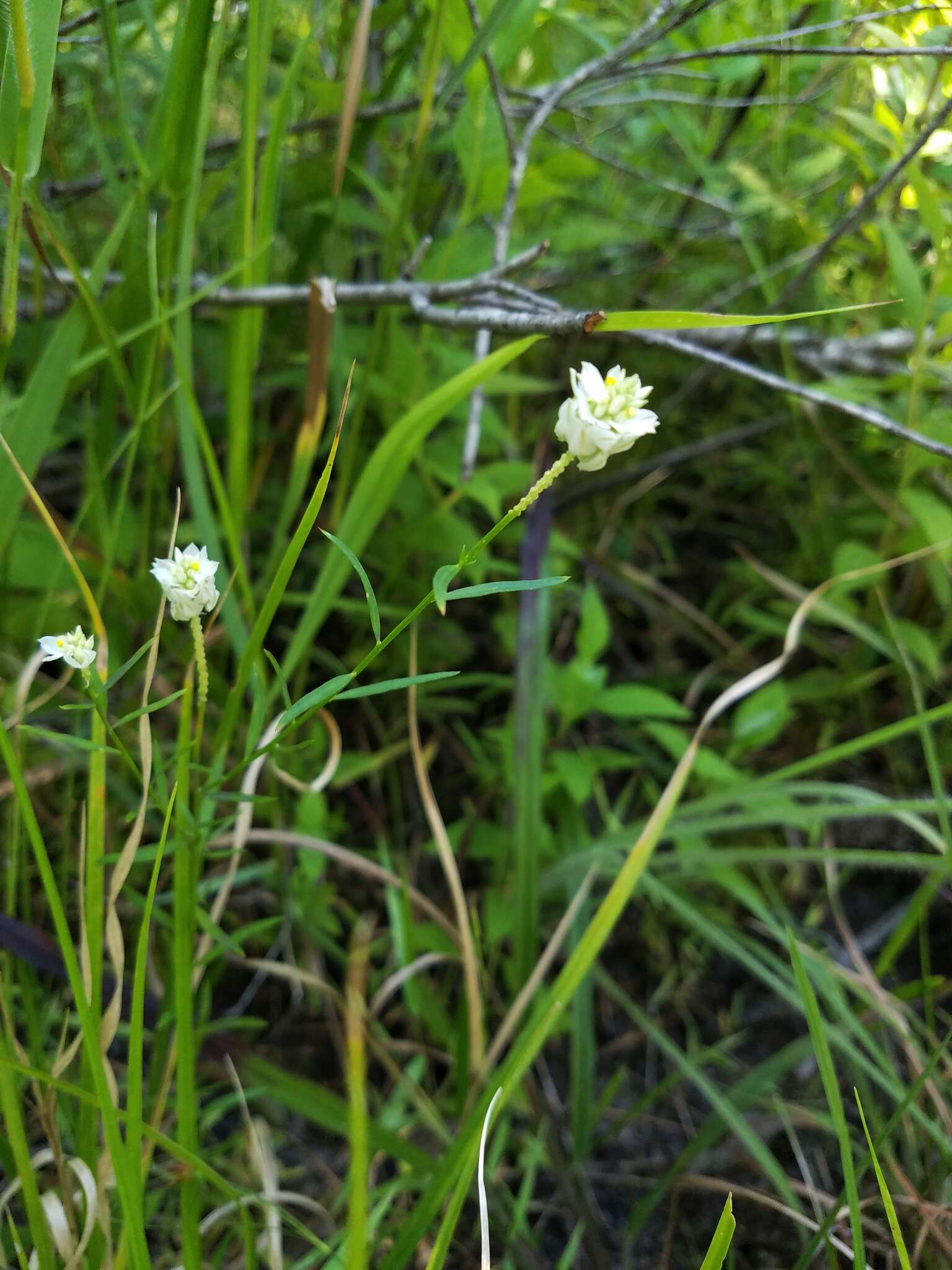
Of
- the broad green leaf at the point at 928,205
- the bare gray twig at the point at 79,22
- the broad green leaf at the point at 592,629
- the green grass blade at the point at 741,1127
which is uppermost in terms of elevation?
the bare gray twig at the point at 79,22

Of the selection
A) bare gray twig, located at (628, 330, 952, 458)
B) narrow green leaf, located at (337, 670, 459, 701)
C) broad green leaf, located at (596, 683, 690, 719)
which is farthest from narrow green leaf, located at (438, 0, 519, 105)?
broad green leaf, located at (596, 683, 690, 719)

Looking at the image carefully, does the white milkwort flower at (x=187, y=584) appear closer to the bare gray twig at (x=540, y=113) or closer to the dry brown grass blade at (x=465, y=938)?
the dry brown grass blade at (x=465, y=938)

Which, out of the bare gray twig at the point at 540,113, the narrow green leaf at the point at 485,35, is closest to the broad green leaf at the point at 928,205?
the bare gray twig at the point at 540,113

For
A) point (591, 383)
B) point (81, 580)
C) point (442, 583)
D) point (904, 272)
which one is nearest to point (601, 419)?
point (591, 383)

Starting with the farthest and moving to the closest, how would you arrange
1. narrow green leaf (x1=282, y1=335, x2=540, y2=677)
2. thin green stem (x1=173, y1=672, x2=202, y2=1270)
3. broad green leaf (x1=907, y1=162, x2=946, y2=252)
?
broad green leaf (x1=907, y1=162, x2=946, y2=252) < narrow green leaf (x1=282, y1=335, x2=540, y2=677) < thin green stem (x1=173, y1=672, x2=202, y2=1270)

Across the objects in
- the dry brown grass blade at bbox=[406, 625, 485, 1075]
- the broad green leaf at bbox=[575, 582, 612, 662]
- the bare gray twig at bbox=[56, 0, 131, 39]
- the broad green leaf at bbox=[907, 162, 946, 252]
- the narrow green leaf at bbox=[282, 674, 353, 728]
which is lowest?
the dry brown grass blade at bbox=[406, 625, 485, 1075]

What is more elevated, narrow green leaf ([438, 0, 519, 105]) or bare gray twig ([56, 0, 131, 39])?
bare gray twig ([56, 0, 131, 39])

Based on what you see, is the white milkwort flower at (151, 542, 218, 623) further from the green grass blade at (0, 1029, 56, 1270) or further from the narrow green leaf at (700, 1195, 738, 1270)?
the narrow green leaf at (700, 1195, 738, 1270)
